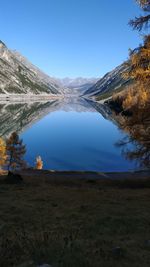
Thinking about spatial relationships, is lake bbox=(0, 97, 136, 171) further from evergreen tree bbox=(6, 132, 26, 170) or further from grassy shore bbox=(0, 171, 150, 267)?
grassy shore bbox=(0, 171, 150, 267)

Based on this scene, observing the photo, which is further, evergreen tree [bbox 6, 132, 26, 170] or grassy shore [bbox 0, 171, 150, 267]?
evergreen tree [bbox 6, 132, 26, 170]

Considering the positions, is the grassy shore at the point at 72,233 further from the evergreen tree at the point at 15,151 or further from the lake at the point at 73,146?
the evergreen tree at the point at 15,151

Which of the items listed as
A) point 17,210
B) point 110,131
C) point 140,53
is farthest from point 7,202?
point 110,131

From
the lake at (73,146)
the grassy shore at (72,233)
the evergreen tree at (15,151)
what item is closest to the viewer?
the grassy shore at (72,233)

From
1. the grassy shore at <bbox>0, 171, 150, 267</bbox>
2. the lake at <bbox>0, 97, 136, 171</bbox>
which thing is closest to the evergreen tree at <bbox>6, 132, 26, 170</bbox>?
the lake at <bbox>0, 97, 136, 171</bbox>

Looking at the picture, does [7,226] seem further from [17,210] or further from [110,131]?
[110,131]

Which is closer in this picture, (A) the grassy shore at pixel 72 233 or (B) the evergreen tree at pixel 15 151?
(A) the grassy shore at pixel 72 233

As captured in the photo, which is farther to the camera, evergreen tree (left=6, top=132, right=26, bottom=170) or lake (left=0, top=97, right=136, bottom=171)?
lake (left=0, top=97, right=136, bottom=171)

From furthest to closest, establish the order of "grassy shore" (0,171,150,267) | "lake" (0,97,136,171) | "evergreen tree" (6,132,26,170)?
1. "lake" (0,97,136,171)
2. "evergreen tree" (6,132,26,170)
3. "grassy shore" (0,171,150,267)

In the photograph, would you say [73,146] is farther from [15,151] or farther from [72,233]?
[72,233]

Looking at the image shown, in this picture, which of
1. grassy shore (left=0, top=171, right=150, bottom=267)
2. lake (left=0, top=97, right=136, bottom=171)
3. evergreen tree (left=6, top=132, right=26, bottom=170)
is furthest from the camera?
lake (left=0, top=97, right=136, bottom=171)

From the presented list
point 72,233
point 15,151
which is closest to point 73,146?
point 15,151

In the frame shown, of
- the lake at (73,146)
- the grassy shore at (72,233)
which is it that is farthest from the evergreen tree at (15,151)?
the grassy shore at (72,233)

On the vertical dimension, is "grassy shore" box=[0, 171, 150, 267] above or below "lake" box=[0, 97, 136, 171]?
below
